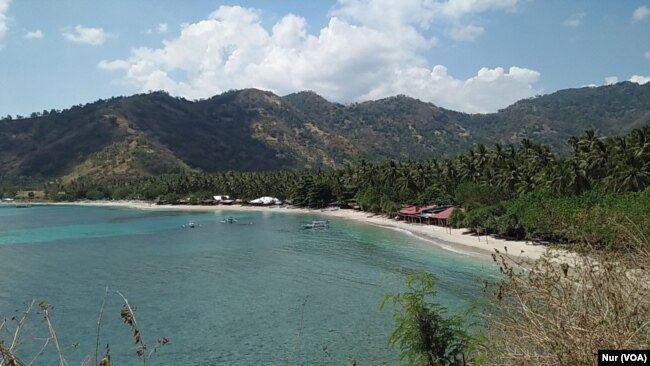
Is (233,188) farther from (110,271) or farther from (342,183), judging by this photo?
(110,271)

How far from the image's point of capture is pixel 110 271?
5284cm

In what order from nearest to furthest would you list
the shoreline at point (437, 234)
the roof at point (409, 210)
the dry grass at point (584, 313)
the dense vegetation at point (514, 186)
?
the dry grass at point (584, 313) < the dense vegetation at point (514, 186) < the shoreline at point (437, 234) < the roof at point (409, 210)

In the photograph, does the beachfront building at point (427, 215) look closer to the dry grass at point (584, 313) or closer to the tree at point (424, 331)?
the tree at point (424, 331)

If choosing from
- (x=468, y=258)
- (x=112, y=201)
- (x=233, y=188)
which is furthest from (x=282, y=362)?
(x=112, y=201)

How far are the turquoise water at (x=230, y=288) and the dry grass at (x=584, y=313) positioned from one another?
2775 mm

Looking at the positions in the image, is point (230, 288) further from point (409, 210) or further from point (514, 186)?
point (409, 210)

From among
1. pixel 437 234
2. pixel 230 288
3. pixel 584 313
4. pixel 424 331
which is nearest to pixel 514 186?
pixel 437 234

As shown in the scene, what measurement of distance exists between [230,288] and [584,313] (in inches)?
1611

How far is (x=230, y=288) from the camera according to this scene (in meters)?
43.6

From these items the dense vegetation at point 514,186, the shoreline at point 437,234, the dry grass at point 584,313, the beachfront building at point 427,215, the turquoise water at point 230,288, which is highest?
the dense vegetation at point 514,186

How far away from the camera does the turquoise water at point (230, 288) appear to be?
2759cm

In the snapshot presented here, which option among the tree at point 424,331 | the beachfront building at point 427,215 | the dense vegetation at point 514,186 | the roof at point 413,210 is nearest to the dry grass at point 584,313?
the dense vegetation at point 514,186

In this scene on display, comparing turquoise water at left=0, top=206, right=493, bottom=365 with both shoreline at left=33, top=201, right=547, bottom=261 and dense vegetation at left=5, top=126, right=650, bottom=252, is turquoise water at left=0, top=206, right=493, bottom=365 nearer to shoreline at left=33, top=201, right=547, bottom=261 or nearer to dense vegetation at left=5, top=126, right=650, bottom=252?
shoreline at left=33, top=201, right=547, bottom=261

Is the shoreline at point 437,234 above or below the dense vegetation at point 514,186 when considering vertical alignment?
below
